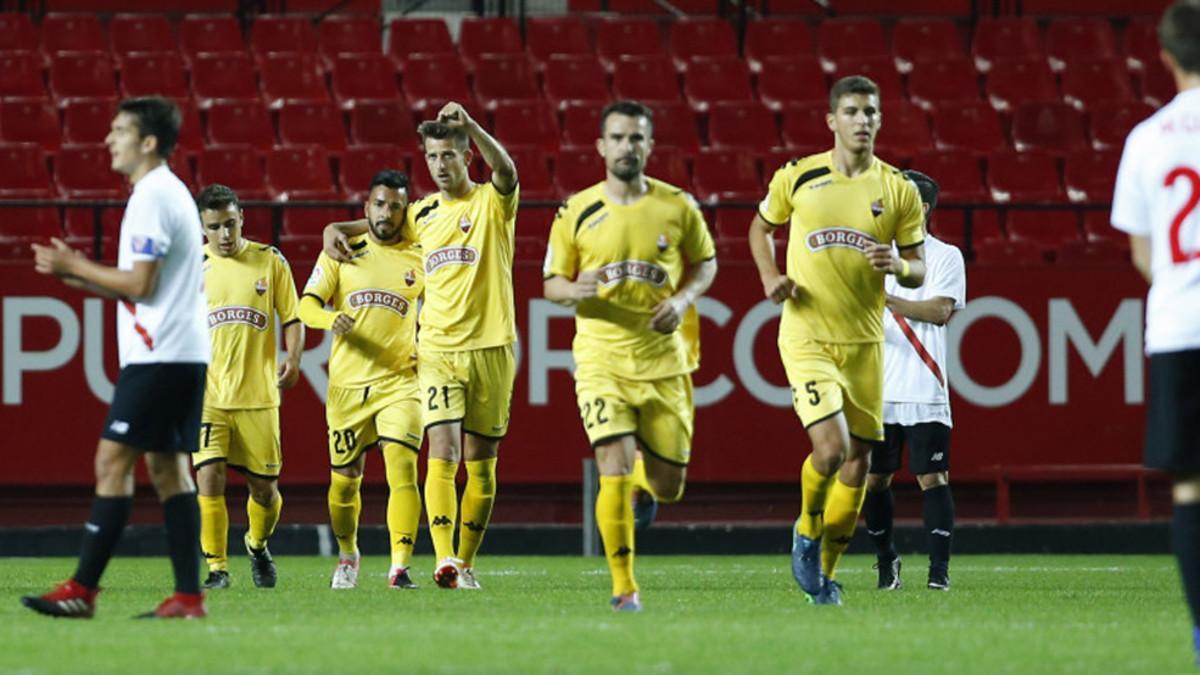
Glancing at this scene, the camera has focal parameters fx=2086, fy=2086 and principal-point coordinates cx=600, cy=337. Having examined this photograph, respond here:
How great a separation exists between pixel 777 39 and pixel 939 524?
10.9 m

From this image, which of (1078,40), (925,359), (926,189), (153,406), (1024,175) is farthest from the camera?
(1078,40)

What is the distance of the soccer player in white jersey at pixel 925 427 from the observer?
1136cm

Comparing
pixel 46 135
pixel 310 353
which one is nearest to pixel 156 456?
pixel 310 353

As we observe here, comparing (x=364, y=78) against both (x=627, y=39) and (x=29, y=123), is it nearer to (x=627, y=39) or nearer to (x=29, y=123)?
(x=627, y=39)

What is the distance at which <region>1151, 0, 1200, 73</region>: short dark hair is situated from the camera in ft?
22.3

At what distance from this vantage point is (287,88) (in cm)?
1975

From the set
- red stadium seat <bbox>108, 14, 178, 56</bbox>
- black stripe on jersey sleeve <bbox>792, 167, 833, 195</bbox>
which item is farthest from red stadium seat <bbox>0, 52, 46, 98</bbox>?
black stripe on jersey sleeve <bbox>792, 167, 833, 195</bbox>

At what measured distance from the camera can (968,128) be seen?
19875 mm

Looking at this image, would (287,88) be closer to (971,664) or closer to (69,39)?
(69,39)

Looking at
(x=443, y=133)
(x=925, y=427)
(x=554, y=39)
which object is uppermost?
(x=554, y=39)

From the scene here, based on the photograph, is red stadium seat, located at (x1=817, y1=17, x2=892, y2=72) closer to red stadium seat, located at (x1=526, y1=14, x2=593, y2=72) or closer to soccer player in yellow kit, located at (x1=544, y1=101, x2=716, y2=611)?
red stadium seat, located at (x1=526, y1=14, x2=593, y2=72)

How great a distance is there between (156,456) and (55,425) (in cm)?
741

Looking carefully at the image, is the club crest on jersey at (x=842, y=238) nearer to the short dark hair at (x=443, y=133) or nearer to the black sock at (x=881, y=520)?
the black sock at (x=881, y=520)

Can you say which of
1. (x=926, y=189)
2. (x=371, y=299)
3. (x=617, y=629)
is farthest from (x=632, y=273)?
(x=371, y=299)
